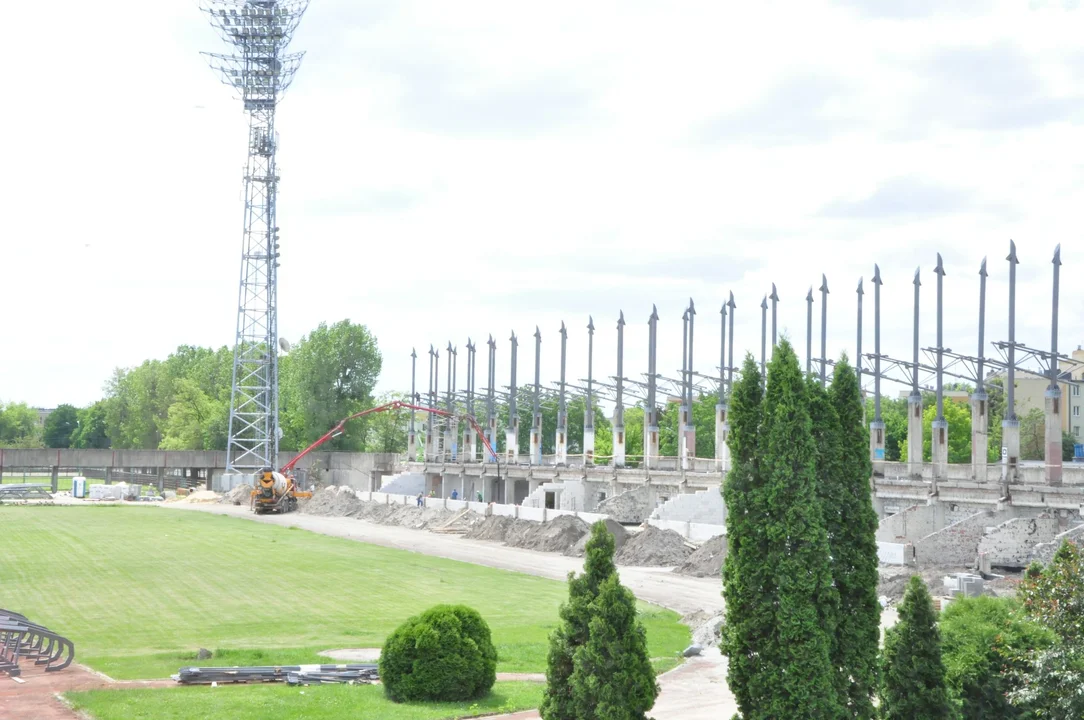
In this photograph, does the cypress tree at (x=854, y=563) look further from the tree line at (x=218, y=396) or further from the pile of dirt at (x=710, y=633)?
the tree line at (x=218, y=396)

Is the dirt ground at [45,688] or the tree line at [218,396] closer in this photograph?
the dirt ground at [45,688]

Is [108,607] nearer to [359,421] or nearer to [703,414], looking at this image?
[703,414]

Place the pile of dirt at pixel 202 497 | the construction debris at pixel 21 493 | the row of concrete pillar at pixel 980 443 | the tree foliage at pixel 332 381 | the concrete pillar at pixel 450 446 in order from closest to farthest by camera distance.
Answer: the row of concrete pillar at pixel 980 443 < the construction debris at pixel 21 493 < the pile of dirt at pixel 202 497 < the concrete pillar at pixel 450 446 < the tree foliage at pixel 332 381

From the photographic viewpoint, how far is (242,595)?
37031 mm

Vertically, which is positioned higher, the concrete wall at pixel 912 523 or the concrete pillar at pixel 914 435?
the concrete pillar at pixel 914 435

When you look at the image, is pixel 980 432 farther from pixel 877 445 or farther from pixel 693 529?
pixel 693 529

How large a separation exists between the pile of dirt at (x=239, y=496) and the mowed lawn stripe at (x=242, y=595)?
29744 millimetres

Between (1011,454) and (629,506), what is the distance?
84.2 ft

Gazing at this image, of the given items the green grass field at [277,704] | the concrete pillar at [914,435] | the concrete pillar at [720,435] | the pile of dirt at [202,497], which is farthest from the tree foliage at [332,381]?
the green grass field at [277,704]

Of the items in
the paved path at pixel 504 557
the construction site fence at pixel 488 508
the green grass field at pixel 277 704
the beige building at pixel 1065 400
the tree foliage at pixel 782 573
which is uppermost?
the beige building at pixel 1065 400

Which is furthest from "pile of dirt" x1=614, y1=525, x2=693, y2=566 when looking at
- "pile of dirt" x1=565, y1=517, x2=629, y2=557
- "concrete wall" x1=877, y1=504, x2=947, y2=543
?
"concrete wall" x1=877, y1=504, x2=947, y2=543

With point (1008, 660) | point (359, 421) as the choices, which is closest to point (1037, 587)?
point (1008, 660)

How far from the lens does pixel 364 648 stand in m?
27.2

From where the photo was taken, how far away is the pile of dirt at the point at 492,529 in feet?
198
